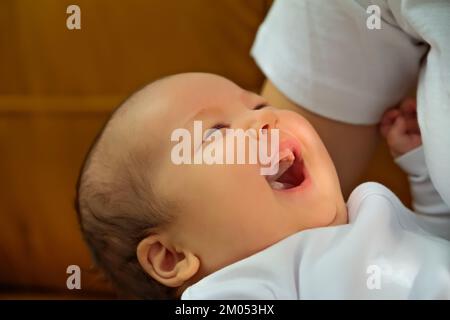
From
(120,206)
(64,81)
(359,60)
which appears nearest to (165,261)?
(120,206)

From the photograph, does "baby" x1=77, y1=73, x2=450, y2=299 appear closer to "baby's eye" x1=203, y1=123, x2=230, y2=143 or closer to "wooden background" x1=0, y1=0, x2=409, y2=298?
"baby's eye" x1=203, y1=123, x2=230, y2=143

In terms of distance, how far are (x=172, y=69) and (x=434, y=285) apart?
0.41m

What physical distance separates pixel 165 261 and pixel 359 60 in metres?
0.23

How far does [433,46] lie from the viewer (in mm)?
486

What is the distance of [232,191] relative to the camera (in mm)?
472

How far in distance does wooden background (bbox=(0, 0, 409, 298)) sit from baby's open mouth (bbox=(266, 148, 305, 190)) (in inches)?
9.7

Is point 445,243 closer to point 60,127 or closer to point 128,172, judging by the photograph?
point 128,172

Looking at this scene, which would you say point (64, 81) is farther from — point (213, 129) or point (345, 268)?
point (345, 268)

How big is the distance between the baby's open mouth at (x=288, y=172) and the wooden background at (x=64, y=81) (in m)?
0.25

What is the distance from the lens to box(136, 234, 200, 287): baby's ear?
479mm

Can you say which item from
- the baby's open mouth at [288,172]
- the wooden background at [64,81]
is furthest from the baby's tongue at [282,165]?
the wooden background at [64,81]

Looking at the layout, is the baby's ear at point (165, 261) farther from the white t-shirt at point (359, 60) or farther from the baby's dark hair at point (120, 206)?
the white t-shirt at point (359, 60)

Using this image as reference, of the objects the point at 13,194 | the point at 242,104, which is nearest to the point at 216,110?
the point at 242,104

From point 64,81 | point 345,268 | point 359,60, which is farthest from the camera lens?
point 64,81
